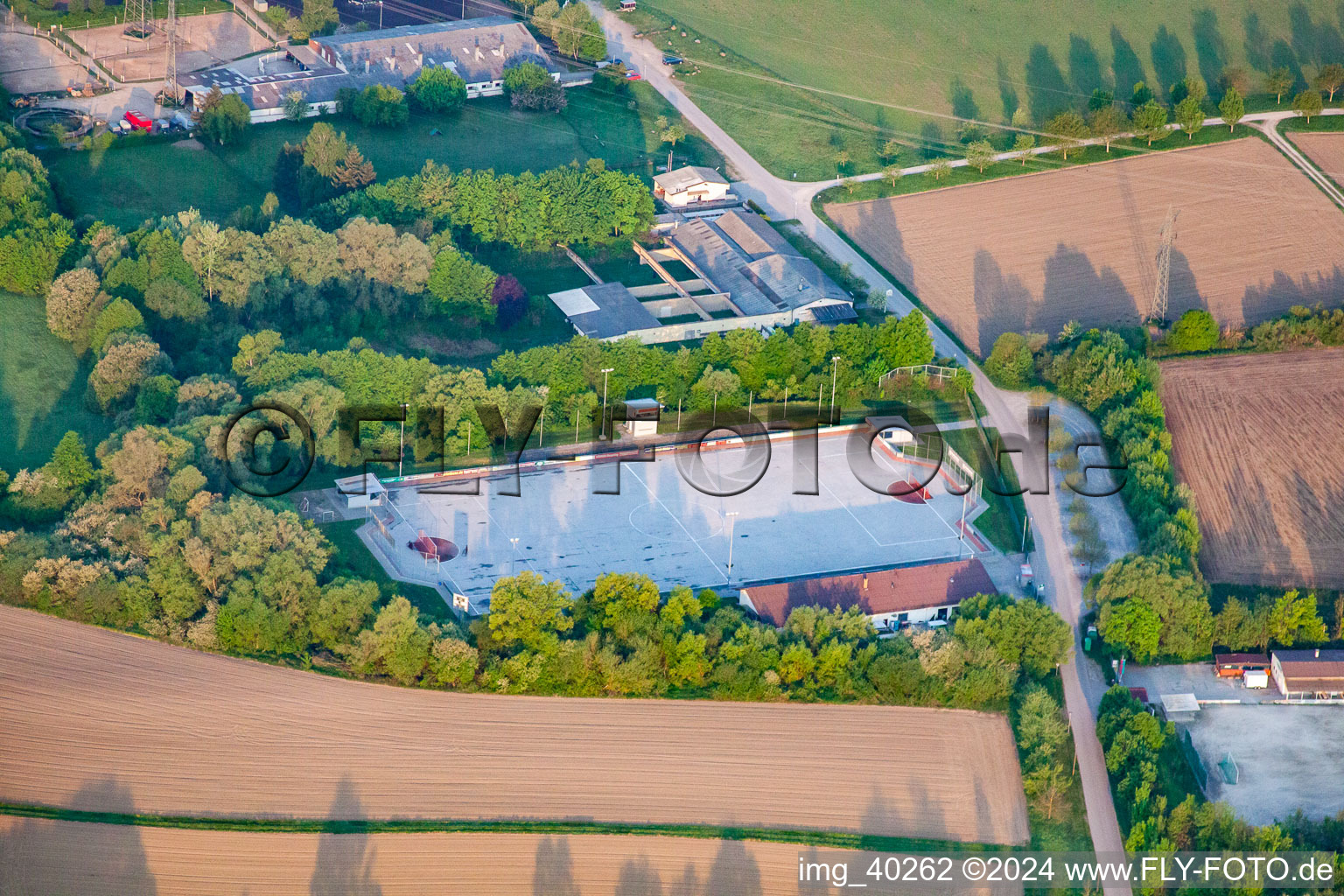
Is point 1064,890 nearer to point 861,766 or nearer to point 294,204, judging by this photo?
point 861,766

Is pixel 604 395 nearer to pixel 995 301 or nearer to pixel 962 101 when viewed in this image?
pixel 995 301

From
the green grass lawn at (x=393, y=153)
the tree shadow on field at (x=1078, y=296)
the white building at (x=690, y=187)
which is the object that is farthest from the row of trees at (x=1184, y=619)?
the green grass lawn at (x=393, y=153)

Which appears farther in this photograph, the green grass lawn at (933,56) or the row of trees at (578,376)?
the green grass lawn at (933,56)

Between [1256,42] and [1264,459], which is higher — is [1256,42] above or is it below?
above

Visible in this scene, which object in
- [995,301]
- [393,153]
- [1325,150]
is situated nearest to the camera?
[995,301]

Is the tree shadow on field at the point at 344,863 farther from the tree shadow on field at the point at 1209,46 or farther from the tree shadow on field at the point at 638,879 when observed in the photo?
the tree shadow on field at the point at 1209,46

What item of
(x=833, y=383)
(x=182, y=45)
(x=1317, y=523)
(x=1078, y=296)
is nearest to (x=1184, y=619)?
(x=1317, y=523)
